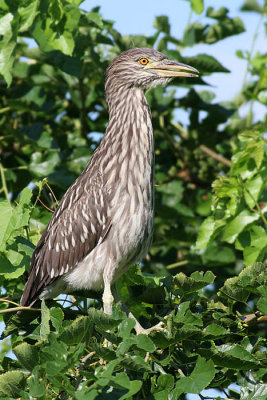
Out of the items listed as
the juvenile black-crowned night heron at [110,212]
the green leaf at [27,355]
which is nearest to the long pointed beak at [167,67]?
the juvenile black-crowned night heron at [110,212]

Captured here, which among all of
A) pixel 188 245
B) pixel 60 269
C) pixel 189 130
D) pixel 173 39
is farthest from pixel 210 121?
pixel 60 269

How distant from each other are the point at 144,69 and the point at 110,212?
3.88 feet

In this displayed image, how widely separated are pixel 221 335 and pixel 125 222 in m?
1.15

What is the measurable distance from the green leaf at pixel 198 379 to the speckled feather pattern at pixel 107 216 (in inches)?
48.8

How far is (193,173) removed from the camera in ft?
21.2

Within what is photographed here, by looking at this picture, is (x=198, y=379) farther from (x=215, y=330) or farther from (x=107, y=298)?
(x=107, y=298)

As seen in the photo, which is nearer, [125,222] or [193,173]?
[125,222]

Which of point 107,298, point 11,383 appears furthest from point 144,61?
point 11,383

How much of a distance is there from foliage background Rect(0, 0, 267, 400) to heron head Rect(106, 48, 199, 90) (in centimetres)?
30

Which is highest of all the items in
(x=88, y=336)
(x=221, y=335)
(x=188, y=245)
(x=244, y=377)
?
(x=88, y=336)

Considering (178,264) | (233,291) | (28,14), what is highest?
(28,14)

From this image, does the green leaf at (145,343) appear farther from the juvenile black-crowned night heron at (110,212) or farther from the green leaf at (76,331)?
the juvenile black-crowned night heron at (110,212)

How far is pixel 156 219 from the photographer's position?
602 centimetres

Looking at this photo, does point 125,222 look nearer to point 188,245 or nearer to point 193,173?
point 188,245
